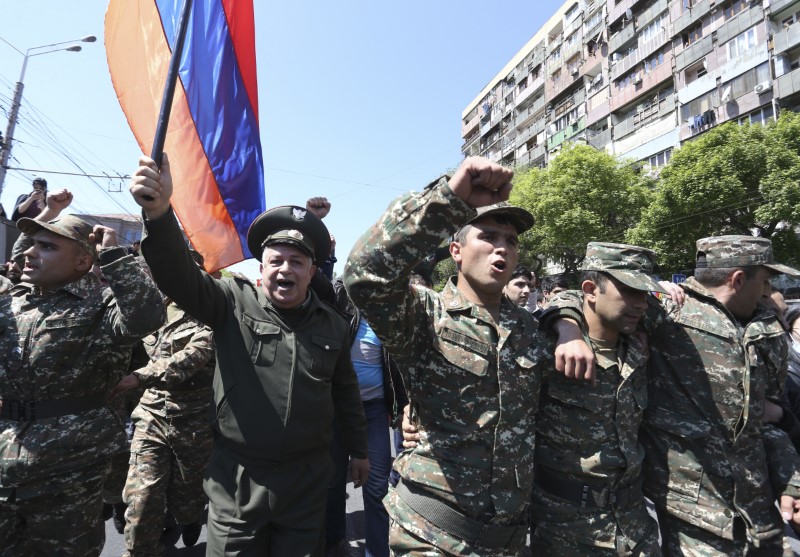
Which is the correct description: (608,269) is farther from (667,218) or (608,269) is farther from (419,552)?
(667,218)

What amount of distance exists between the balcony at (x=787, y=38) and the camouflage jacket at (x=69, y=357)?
2885 cm

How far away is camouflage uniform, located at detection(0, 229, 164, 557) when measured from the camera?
2.35 m

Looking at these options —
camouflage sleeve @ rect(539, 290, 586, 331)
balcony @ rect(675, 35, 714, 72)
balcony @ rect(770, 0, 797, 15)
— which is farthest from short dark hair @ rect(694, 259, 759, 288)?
balcony @ rect(675, 35, 714, 72)

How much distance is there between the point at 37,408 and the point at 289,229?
1610 millimetres

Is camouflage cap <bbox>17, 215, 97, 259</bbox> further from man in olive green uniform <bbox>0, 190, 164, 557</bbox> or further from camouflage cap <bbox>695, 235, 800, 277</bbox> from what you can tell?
camouflage cap <bbox>695, 235, 800, 277</bbox>

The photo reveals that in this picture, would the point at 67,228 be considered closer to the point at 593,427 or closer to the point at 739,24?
the point at 593,427

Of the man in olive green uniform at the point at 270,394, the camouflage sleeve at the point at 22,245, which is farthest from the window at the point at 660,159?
the camouflage sleeve at the point at 22,245

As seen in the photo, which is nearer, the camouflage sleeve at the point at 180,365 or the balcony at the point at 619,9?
the camouflage sleeve at the point at 180,365

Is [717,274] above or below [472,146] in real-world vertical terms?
below

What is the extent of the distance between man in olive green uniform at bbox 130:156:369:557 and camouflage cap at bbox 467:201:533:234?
3.42ft

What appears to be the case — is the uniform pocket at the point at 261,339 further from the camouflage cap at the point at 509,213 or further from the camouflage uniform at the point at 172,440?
the camouflage cap at the point at 509,213

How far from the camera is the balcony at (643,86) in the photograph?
2839cm

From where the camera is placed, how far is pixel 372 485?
3.29 metres

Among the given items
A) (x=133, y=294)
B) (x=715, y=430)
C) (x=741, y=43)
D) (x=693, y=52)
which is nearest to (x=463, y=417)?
(x=715, y=430)
